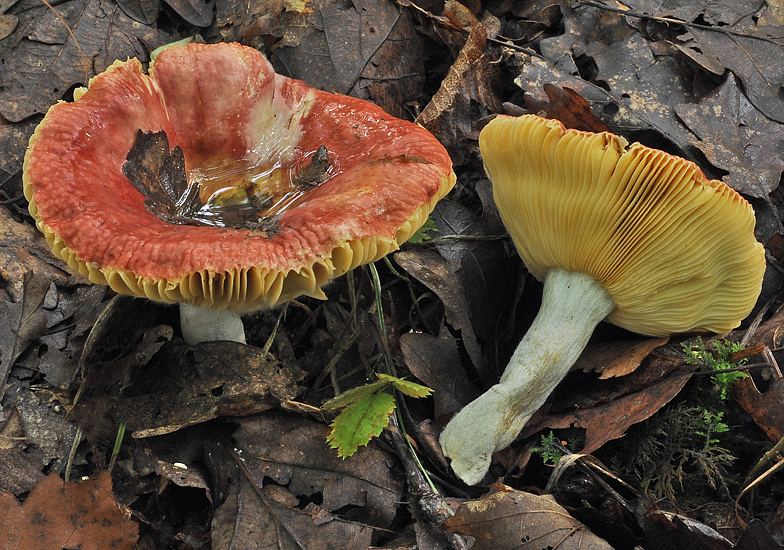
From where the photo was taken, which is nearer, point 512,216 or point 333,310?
point 512,216

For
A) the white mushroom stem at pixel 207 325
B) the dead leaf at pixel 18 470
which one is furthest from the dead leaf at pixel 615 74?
the dead leaf at pixel 18 470

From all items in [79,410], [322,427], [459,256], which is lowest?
[79,410]

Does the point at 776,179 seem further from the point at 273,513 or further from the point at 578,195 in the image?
the point at 273,513

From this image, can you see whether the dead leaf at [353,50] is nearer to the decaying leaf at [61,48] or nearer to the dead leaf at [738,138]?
the decaying leaf at [61,48]

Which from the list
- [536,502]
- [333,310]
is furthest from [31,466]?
[536,502]

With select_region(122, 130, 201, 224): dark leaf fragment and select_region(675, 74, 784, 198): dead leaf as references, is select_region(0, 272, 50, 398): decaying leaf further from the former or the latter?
select_region(675, 74, 784, 198): dead leaf

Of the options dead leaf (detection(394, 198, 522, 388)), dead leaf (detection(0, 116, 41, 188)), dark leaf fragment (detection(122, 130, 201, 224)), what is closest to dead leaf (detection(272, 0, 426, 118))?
dead leaf (detection(394, 198, 522, 388))
